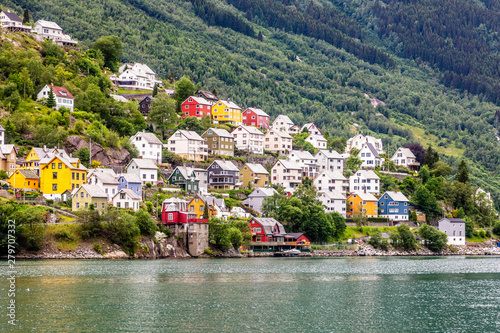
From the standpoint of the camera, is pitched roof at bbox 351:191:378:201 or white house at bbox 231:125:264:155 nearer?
pitched roof at bbox 351:191:378:201

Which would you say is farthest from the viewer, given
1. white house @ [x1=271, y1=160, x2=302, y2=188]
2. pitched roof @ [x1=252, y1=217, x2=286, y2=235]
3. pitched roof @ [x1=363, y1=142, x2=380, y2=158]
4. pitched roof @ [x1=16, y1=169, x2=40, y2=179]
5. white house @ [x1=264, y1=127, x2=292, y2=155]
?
pitched roof @ [x1=363, y1=142, x2=380, y2=158]

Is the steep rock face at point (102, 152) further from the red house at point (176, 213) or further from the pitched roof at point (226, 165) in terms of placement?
the red house at point (176, 213)

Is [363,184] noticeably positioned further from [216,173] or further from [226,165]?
[216,173]

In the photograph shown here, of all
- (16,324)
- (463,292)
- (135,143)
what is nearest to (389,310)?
(463,292)

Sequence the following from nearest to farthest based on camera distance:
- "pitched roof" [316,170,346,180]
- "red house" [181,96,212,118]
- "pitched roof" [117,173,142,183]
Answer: "pitched roof" [117,173,142,183], "pitched roof" [316,170,346,180], "red house" [181,96,212,118]

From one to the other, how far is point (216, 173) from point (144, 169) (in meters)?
19.2

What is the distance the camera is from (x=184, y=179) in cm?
12338

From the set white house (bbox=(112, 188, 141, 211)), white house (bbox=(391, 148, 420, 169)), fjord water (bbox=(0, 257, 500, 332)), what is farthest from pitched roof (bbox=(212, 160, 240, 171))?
white house (bbox=(391, 148, 420, 169))

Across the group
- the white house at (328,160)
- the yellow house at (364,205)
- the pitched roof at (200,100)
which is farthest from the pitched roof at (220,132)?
the yellow house at (364,205)

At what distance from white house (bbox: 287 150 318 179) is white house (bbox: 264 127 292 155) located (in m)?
6.16

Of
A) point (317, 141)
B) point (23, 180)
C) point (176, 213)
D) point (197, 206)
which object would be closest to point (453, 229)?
point (317, 141)

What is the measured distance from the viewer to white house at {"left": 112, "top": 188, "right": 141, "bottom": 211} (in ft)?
342

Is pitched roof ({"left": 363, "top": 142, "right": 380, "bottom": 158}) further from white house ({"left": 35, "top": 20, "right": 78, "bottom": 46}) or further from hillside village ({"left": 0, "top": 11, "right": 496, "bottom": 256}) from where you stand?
white house ({"left": 35, "top": 20, "right": 78, "bottom": 46})

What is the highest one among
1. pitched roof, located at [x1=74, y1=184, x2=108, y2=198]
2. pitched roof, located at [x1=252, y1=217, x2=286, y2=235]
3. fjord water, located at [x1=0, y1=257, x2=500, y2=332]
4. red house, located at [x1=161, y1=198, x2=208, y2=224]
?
pitched roof, located at [x1=74, y1=184, x2=108, y2=198]
